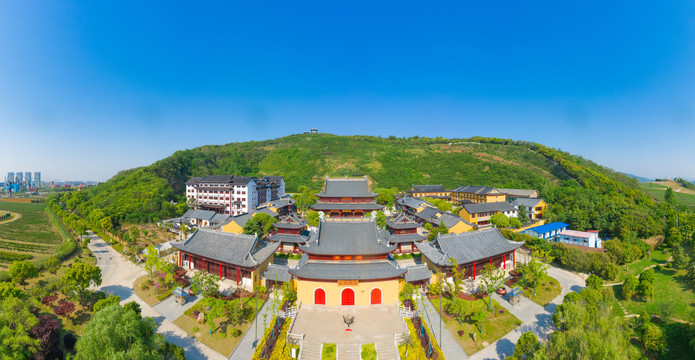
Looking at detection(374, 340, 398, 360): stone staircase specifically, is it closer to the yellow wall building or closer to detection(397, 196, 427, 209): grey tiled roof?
detection(397, 196, 427, 209): grey tiled roof

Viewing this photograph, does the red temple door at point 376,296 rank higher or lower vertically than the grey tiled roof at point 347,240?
lower

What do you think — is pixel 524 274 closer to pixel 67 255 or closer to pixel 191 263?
pixel 191 263

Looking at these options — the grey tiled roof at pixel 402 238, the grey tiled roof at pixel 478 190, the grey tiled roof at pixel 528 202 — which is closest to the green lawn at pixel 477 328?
the grey tiled roof at pixel 402 238

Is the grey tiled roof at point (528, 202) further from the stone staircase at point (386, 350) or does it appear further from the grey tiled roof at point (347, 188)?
the stone staircase at point (386, 350)

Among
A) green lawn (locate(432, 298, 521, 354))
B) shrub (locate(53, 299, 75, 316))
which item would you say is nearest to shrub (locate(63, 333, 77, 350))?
shrub (locate(53, 299, 75, 316))

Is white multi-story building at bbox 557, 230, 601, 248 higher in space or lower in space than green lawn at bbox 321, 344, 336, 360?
higher

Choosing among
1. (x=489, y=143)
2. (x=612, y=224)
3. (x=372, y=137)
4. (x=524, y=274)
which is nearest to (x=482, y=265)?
(x=524, y=274)
